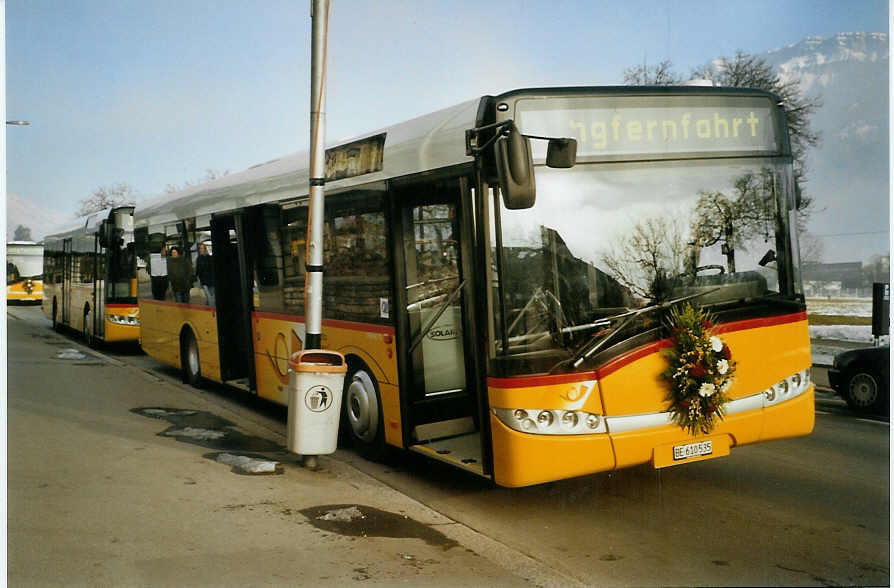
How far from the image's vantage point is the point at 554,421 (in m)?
5.57

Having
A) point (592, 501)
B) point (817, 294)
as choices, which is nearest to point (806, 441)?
point (817, 294)

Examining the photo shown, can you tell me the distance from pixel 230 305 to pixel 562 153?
670 centimetres

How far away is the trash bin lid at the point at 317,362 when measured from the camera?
277 inches

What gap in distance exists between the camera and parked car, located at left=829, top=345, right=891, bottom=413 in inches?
410

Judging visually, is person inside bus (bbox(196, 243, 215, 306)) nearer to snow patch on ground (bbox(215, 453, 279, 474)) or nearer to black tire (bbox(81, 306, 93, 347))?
snow patch on ground (bbox(215, 453, 279, 474))

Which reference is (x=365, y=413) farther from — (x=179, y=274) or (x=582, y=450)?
(x=179, y=274)

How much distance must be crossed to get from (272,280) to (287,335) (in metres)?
0.72

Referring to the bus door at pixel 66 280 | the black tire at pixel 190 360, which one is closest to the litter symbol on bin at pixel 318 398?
the black tire at pixel 190 360

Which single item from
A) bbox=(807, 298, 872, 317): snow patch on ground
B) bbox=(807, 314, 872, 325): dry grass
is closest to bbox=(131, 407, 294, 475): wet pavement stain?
bbox=(807, 298, 872, 317): snow patch on ground

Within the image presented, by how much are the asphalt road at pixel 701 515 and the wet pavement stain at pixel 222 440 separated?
74 centimetres

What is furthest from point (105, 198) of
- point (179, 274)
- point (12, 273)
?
point (12, 273)

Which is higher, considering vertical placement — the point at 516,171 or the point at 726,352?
the point at 516,171

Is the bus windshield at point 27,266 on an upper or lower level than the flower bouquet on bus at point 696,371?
upper

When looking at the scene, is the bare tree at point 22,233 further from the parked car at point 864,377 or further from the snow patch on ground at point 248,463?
the parked car at point 864,377
